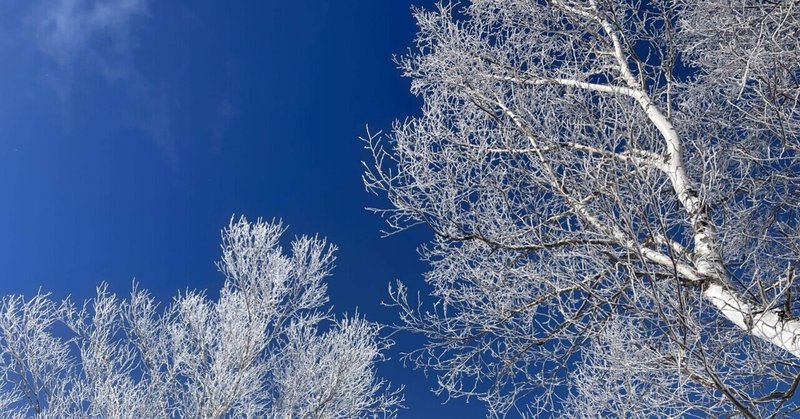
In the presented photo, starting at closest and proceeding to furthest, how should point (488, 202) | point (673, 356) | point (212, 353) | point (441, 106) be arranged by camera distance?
point (673, 356) → point (488, 202) → point (441, 106) → point (212, 353)

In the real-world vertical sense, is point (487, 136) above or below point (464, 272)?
above

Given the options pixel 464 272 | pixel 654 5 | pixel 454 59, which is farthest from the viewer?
pixel 654 5

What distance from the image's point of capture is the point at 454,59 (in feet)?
13.7


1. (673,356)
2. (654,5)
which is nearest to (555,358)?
(673,356)

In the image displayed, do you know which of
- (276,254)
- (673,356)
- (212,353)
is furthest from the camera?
(276,254)

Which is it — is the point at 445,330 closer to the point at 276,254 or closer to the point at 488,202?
the point at 488,202

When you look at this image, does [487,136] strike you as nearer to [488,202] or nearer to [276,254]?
[488,202]

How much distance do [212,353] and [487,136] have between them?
5.28 metres

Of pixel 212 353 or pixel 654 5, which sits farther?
pixel 212 353

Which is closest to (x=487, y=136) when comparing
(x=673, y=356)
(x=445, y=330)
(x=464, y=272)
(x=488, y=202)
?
(x=488, y=202)

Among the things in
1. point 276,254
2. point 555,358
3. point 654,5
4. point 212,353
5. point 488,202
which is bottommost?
point 555,358

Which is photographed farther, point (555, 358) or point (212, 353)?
point (212, 353)

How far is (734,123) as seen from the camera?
3844 mm

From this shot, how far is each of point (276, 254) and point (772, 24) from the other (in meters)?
6.11
